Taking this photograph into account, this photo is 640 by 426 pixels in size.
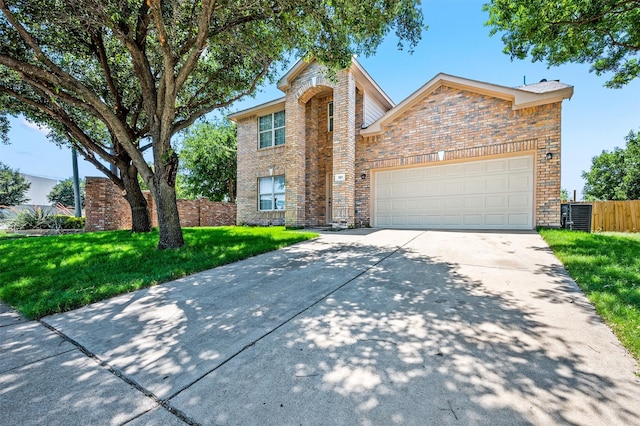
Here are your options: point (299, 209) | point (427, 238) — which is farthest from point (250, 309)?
point (299, 209)

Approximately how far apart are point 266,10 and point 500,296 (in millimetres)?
6244

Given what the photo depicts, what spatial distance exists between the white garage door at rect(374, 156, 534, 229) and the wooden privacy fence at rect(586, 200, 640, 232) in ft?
22.8

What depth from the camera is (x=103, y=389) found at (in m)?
1.59

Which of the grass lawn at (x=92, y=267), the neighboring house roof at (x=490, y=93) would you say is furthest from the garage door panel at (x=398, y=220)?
the grass lawn at (x=92, y=267)

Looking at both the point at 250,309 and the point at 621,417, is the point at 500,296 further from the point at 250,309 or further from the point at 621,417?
the point at 250,309

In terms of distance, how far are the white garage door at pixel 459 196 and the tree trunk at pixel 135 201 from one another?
846cm

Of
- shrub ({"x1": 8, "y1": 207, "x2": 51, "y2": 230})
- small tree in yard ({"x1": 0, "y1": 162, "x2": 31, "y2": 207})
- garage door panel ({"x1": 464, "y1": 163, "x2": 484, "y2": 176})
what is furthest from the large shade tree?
small tree in yard ({"x1": 0, "y1": 162, "x2": 31, "y2": 207})

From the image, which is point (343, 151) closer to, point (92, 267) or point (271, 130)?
point (271, 130)

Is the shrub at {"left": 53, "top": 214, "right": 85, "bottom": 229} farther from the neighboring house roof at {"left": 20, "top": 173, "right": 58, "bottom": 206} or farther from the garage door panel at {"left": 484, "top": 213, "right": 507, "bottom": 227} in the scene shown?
the neighboring house roof at {"left": 20, "top": 173, "right": 58, "bottom": 206}

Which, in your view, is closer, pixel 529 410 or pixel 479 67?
pixel 529 410

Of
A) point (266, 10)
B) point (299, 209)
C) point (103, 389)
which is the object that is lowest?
point (103, 389)

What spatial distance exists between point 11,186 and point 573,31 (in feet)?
145

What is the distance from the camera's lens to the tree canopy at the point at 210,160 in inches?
790

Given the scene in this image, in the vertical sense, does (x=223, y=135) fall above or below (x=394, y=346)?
above
